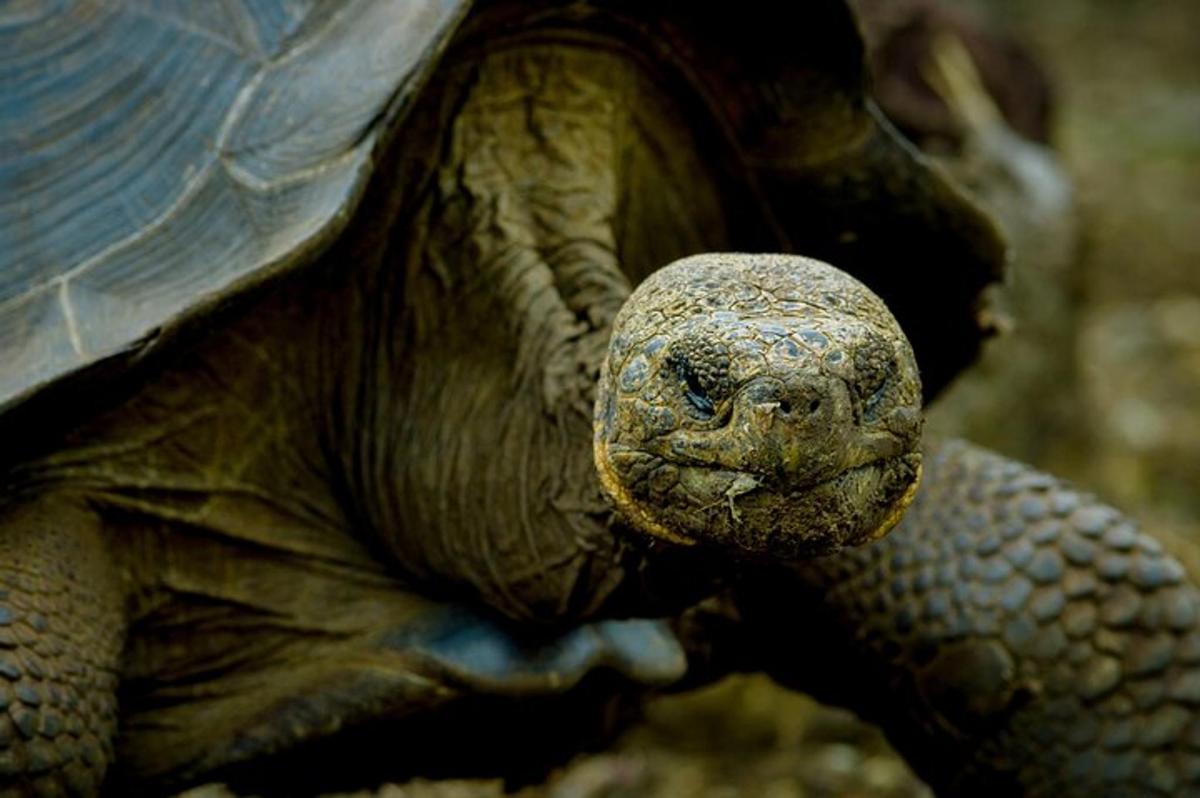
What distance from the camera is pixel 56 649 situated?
311cm

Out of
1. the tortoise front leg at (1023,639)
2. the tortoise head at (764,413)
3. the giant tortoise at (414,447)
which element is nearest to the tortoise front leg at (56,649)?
the giant tortoise at (414,447)

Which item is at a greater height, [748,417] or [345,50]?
[345,50]

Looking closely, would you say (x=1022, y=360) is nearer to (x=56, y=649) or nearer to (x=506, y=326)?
(x=506, y=326)

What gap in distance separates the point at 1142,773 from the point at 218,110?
1964mm

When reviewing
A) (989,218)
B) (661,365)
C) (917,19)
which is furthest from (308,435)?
(917,19)

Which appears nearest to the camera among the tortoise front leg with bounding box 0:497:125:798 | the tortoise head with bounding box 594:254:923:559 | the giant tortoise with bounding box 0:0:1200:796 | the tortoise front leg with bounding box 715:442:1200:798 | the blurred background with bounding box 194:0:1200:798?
the tortoise head with bounding box 594:254:923:559

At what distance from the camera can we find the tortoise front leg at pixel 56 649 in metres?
3.02

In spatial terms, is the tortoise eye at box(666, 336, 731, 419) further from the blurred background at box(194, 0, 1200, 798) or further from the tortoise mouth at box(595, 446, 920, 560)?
the blurred background at box(194, 0, 1200, 798)

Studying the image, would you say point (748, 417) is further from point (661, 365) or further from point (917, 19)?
point (917, 19)

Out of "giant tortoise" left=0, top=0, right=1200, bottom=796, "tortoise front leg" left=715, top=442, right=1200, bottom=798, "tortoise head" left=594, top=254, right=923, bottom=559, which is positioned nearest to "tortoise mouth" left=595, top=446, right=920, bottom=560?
"tortoise head" left=594, top=254, right=923, bottom=559

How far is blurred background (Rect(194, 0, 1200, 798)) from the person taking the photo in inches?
190

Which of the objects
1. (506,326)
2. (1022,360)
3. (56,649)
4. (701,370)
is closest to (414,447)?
(506,326)

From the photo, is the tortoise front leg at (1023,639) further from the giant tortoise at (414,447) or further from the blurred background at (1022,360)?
the blurred background at (1022,360)

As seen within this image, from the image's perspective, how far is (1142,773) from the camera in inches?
138
